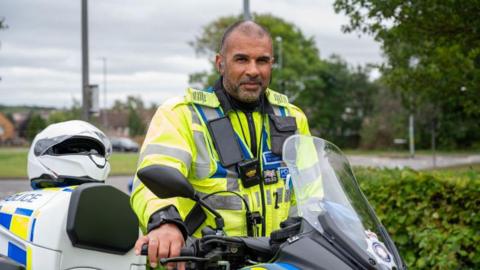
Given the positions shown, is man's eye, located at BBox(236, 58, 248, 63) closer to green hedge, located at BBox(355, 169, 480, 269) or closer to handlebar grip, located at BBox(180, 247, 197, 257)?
handlebar grip, located at BBox(180, 247, 197, 257)

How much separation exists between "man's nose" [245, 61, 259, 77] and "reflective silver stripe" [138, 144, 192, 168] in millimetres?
467

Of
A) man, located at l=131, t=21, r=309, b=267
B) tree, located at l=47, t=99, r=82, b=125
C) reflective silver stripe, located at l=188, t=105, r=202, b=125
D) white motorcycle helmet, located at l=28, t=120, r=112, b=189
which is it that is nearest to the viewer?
man, located at l=131, t=21, r=309, b=267

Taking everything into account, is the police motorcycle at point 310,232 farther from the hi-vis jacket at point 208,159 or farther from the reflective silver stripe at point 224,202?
the reflective silver stripe at point 224,202

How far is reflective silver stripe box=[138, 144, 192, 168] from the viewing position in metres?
2.68

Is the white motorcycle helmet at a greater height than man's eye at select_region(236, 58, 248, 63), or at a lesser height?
lesser

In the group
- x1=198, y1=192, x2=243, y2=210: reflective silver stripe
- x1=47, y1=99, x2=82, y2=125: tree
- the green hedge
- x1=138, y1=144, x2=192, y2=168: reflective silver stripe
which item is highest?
x1=47, y1=99, x2=82, y2=125: tree

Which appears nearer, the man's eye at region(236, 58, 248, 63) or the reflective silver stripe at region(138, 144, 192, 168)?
the reflective silver stripe at region(138, 144, 192, 168)

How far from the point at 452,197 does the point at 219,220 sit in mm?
3740

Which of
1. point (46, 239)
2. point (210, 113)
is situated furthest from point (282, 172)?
point (46, 239)

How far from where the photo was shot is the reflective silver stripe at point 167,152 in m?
2.68

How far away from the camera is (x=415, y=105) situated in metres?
10.5

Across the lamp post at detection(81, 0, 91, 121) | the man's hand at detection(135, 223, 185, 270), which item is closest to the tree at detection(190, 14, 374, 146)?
the lamp post at detection(81, 0, 91, 121)

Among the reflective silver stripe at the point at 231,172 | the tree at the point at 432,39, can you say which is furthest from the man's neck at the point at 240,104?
the tree at the point at 432,39

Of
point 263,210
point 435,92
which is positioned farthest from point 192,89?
point 435,92
